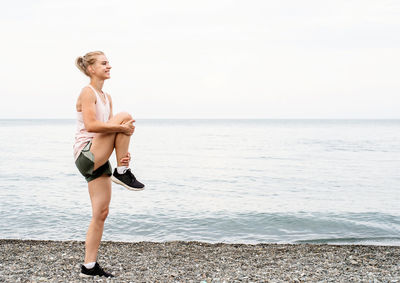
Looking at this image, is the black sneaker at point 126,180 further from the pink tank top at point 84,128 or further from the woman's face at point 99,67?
the woman's face at point 99,67

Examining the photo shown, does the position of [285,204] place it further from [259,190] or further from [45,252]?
[45,252]

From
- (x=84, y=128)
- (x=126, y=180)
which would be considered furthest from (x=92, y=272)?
(x=84, y=128)

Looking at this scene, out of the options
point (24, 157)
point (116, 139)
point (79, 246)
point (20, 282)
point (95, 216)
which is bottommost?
point (24, 157)

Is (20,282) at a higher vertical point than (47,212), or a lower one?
higher

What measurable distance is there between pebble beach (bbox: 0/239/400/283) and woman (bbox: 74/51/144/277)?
1045mm

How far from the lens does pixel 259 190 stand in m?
16.3

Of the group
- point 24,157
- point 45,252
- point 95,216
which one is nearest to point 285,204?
point 45,252

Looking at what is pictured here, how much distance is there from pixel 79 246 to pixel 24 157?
24084mm

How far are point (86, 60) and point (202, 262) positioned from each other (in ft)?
12.2

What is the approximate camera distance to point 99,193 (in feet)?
14.8

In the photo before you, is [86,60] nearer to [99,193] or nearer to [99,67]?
[99,67]

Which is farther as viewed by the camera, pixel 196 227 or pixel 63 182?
pixel 63 182

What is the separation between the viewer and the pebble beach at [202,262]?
5254 millimetres

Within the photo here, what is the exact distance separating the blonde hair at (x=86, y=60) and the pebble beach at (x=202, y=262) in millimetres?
2475
